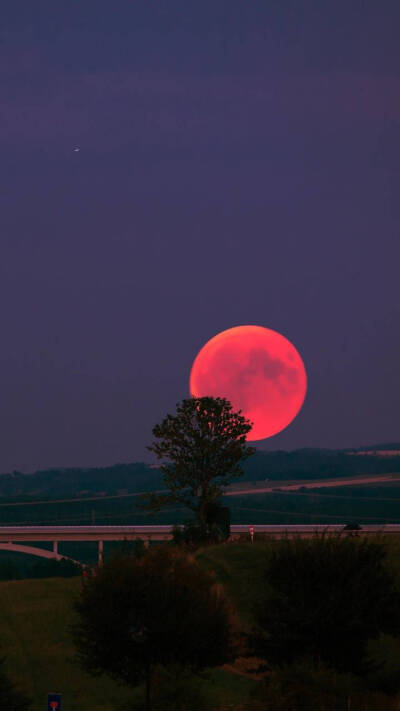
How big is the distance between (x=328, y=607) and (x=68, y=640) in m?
19.7

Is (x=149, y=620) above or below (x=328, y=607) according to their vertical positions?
above

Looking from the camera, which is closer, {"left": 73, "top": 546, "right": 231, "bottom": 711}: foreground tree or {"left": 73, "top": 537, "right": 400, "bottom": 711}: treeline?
{"left": 73, "top": 546, "right": 231, "bottom": 711}: foreground tree

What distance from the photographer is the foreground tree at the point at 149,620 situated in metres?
31.3

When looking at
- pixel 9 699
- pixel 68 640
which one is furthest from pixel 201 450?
pixel 9 699

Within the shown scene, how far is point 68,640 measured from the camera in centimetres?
4788

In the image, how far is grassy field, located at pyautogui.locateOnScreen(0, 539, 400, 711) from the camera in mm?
38938

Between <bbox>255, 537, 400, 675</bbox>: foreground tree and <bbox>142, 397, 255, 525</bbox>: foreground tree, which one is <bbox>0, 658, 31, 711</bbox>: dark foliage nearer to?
<bbox>255, 537, 400, 675</bbox>: foreground tree

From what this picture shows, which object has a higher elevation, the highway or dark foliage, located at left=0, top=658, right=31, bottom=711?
the highway

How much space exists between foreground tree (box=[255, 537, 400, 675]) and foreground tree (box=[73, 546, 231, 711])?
2476 millimetres

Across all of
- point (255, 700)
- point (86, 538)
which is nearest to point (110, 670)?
point (255, 700)

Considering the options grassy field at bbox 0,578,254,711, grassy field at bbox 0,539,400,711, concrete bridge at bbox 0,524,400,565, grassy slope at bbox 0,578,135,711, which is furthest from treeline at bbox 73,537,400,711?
concrete bridge at bbox 0,524,400,565

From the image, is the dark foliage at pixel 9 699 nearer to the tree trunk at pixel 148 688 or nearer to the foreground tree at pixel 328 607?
the tree trunk at pixel 148 688

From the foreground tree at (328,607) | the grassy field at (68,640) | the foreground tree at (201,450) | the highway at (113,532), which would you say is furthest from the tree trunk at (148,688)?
the highway at (113,532)

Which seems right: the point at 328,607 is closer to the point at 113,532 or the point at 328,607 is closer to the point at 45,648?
the point at 45,648
